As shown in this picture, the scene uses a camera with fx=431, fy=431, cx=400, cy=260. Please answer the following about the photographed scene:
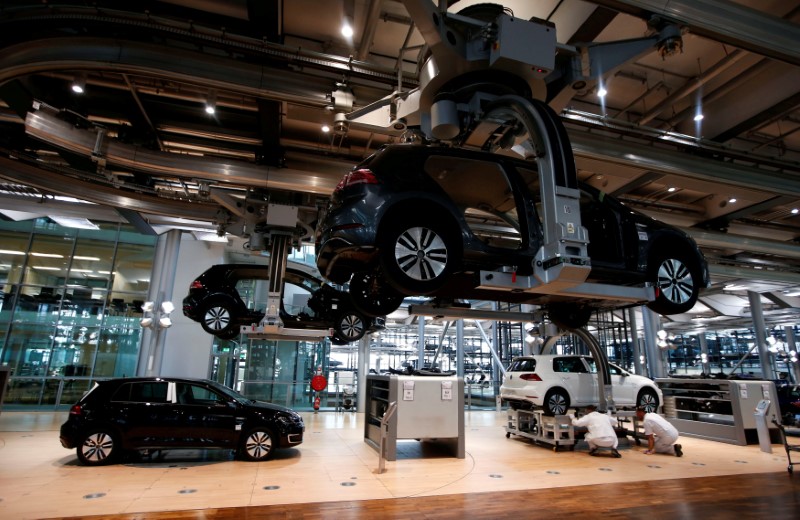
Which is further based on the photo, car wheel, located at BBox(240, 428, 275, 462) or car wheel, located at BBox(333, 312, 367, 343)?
car wheel, located at BBox(333, 312, 367, 343)

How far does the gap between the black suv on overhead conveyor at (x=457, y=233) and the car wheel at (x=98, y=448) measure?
492 cm

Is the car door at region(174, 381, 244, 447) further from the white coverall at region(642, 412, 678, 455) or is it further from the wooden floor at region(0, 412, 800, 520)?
the white coverall at region(642, 412, 678, 455)

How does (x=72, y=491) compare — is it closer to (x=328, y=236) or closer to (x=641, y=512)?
(x=328, y=236)

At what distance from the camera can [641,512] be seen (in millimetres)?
4500

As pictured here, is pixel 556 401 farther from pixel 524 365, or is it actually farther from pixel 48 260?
pixel 48 260

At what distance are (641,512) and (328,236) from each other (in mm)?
4321

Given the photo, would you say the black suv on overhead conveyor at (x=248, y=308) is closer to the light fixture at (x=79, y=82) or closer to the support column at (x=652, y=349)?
the light fixture at (x=79, y=82)

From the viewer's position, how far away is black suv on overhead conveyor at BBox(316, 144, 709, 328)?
3270mm

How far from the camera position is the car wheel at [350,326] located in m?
8.75

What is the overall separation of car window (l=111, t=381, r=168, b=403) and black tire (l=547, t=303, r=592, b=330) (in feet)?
19.1

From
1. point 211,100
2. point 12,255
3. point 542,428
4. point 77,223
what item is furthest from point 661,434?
point 12,255

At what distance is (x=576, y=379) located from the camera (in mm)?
9016

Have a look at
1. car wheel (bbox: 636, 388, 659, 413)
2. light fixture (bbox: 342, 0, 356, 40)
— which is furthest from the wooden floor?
light fixture (bbox: 342, 0, 356, 40)

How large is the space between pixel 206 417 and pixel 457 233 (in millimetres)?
5377
